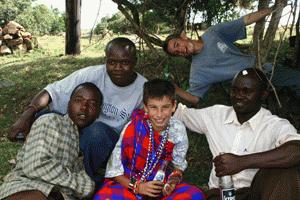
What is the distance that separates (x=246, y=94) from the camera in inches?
125

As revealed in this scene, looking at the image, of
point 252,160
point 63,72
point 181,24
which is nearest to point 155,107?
point 252,160

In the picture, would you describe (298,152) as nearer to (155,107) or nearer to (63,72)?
(155,107)

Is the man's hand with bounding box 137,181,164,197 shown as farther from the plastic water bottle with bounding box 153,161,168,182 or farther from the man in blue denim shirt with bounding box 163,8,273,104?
the man in blue denim shirt with bounding box 163,8,273,104

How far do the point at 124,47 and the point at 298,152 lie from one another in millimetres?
1641

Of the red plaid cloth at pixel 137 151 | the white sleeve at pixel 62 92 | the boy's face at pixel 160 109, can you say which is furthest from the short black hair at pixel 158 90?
the white sleeve at pixel 62 92

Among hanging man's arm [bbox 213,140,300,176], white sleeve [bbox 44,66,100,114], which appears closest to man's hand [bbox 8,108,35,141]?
white sleeve [bbox 44,66,100,114]

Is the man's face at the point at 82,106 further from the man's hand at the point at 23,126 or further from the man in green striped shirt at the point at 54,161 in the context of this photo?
the man's hand at the point at 23,126

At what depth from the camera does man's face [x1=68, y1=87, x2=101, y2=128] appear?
133 inches

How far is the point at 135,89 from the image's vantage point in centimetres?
386

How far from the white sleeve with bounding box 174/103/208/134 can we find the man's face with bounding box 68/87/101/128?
2.33ft

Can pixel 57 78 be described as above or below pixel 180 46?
below

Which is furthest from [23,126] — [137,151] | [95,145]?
[137,151]

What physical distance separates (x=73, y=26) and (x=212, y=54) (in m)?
7.97

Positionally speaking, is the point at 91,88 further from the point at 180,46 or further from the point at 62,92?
the point at 180,46
